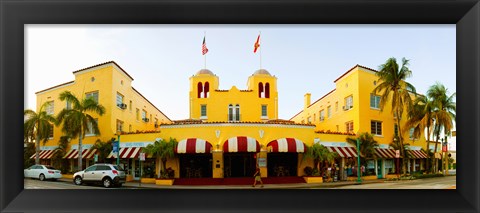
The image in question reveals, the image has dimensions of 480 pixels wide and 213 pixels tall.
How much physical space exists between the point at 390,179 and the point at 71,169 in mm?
8320

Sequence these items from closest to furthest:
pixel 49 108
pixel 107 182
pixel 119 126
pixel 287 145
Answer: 1. pixel 49 108
2. pixel 107 182
3. pixel 119 126
4. pixel 287 145

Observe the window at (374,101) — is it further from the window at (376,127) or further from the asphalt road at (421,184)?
the asphalt road at (421,184)

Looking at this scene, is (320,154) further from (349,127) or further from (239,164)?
(239,164)

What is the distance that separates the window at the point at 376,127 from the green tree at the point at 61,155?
801 cm

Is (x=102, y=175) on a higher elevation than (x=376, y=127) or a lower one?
lower

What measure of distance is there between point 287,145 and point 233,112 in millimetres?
1885

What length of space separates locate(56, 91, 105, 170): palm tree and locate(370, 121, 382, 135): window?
7.21 m

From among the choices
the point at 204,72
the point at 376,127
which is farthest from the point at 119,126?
the point at 376,127

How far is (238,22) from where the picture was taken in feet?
18.2

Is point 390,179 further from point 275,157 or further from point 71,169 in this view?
point 71,169

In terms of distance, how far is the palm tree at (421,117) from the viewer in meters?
9.59
